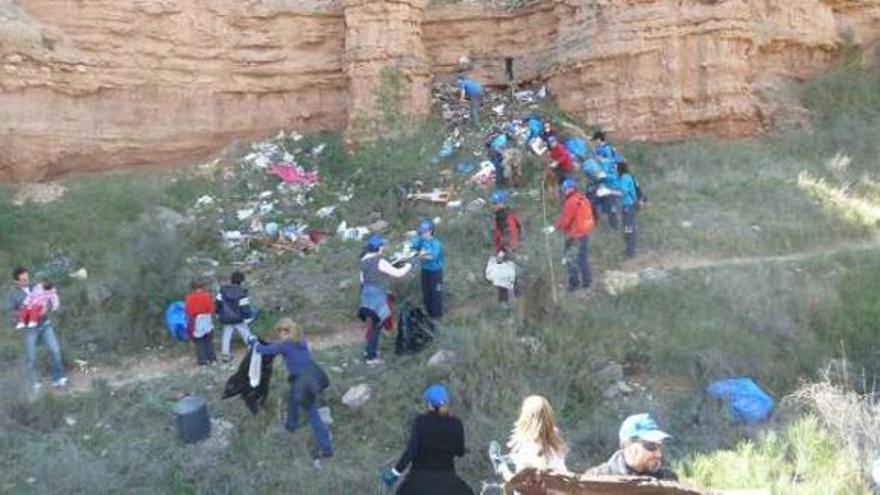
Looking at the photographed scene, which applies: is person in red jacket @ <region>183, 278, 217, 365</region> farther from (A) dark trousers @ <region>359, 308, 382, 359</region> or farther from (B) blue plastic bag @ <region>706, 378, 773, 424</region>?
(B) blue plastic bag @ <region>706, 378, 773, 424</region>

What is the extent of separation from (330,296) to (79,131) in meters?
7.06

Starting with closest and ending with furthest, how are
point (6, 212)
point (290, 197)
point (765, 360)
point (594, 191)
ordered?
point (765, 360) → point (594, 191) → point (6, 212) → point (290, 197)

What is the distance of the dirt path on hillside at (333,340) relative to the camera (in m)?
10.8

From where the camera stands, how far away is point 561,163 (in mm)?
14188

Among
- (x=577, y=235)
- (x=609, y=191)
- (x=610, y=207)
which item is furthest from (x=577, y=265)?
(x=610, y=207)

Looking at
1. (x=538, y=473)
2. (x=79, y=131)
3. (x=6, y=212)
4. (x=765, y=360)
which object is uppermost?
(x=79, y=131)

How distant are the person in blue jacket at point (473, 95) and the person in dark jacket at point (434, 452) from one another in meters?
11.4

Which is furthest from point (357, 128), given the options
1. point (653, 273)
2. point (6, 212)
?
point (653, 273)

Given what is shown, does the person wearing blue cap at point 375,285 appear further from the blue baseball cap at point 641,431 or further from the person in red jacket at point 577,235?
the blue baseball cap at point 641,431

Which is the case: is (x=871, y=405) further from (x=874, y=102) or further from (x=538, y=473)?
(x=874, y=102)

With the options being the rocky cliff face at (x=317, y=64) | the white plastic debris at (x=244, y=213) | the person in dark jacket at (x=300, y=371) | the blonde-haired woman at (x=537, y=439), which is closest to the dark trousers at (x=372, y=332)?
the person in dark jacket at (x=300, y=371)

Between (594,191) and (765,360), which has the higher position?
(594,191)

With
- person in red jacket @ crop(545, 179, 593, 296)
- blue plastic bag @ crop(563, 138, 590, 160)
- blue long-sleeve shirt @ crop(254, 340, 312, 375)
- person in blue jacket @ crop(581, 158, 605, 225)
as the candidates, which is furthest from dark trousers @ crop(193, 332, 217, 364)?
blue plastic bag @ crop(563, 138, 590, 160)

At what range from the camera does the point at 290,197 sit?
16.2 metres
